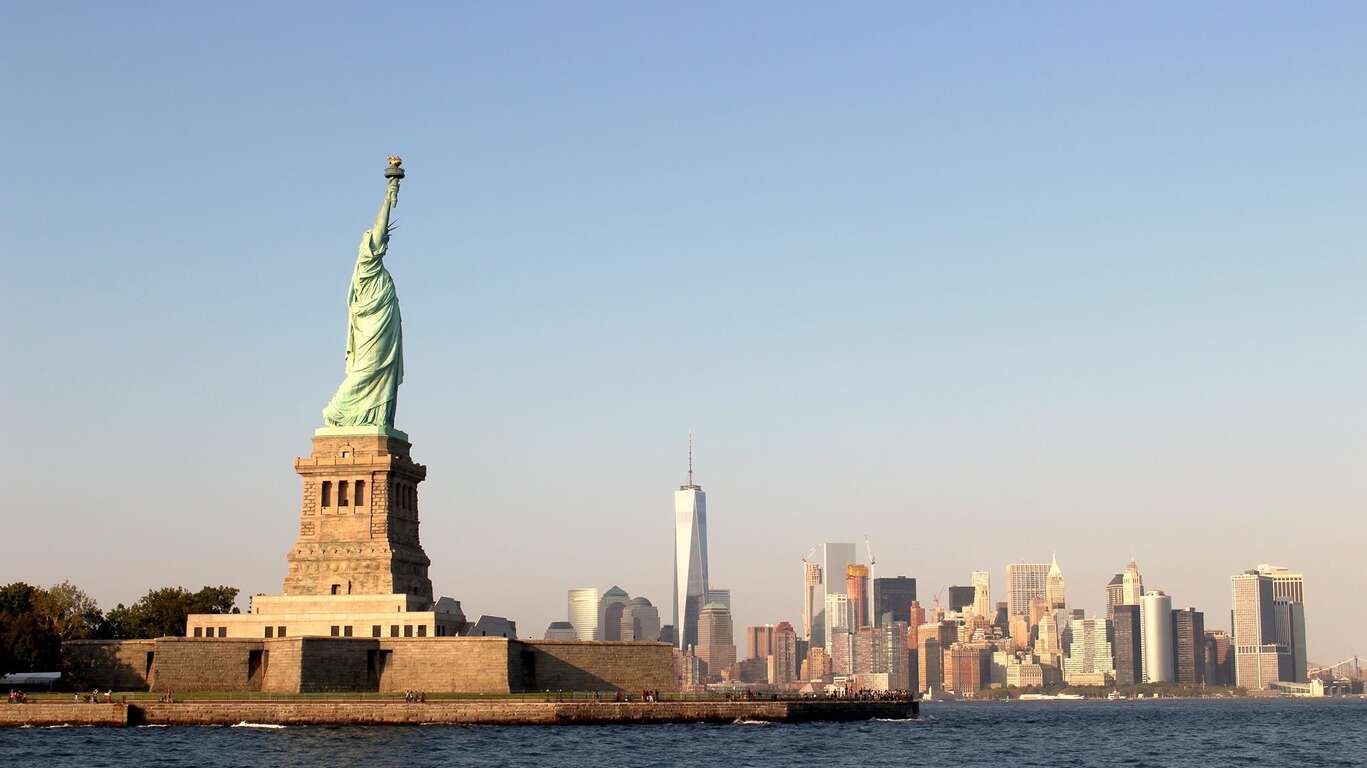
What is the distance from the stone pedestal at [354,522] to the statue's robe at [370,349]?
1.67 meters

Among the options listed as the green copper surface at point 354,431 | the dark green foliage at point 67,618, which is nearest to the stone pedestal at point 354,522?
the green copper surface at point 354,431

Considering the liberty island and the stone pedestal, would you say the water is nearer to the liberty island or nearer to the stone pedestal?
the liberty island

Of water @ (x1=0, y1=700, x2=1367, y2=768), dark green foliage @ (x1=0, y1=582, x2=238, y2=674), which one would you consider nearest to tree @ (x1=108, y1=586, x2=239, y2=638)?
dark green foliage @ (x1=0, y1=582, x2=238, y2=674)

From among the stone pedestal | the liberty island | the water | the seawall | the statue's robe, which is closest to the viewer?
the water

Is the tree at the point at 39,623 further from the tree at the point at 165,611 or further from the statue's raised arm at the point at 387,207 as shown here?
the statue's raised arm at the point at 387,207

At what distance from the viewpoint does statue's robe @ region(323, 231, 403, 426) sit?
375ft

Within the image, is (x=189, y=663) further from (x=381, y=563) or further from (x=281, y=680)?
(x=381, y=563)

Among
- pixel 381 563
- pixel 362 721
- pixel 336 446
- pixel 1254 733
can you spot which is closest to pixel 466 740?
pixel 362 721

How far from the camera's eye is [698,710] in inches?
4368

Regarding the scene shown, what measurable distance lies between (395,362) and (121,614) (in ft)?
104

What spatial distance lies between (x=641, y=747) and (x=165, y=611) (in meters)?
51.8

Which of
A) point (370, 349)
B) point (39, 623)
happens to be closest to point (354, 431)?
point (370, 349)

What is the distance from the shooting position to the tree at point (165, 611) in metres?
126

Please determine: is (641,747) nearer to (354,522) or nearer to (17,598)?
(354,522)
